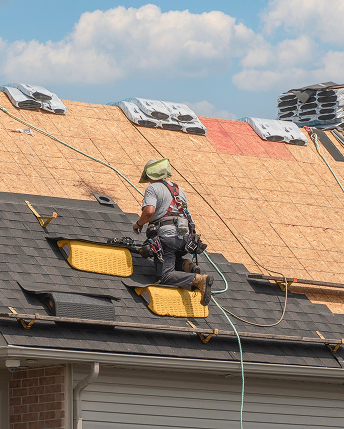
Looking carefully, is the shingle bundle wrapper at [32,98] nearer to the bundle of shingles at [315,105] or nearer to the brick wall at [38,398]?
the brick wall at [38,398]

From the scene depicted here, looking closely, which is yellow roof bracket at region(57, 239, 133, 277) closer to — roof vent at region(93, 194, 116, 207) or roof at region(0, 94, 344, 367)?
roof at region(0, 94, 344, 367)

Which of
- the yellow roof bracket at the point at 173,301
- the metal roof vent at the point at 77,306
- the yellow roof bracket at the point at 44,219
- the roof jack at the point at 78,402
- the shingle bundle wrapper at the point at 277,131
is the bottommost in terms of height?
the roof jack at the point at 78,402

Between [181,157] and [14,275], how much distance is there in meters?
5.17

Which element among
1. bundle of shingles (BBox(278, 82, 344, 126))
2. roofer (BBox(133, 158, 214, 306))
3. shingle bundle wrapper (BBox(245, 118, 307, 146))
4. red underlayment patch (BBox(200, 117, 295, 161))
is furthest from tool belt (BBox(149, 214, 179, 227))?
bundle of shingles (BBox(278, 82, 344, 126))

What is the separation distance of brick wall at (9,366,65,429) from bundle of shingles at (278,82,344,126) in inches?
445

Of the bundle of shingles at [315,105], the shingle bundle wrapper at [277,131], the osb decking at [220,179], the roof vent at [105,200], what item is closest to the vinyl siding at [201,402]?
the osb decking at [220,179]

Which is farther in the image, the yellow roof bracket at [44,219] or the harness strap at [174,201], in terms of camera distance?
the harness strap at [174,201]

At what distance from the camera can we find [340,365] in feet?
28.6

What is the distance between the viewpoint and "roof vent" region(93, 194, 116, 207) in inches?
387

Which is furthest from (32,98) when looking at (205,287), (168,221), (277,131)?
(205,287)

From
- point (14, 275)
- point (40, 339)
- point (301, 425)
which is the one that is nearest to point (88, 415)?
point (40, 339)

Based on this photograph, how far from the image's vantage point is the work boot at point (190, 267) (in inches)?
337

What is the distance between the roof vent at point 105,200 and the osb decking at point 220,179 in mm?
173

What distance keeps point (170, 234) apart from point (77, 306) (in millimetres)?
1651
